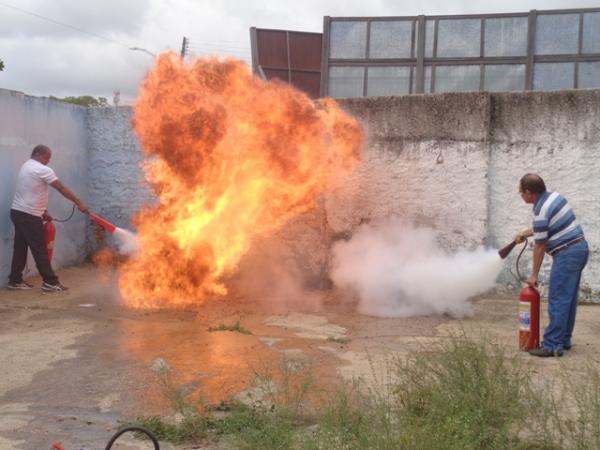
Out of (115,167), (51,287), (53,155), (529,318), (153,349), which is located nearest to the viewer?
(153,349)

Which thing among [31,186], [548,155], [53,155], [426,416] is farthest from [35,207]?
[548,155]

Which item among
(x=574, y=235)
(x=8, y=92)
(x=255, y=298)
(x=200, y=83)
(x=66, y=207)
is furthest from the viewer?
(x=66, y=207)

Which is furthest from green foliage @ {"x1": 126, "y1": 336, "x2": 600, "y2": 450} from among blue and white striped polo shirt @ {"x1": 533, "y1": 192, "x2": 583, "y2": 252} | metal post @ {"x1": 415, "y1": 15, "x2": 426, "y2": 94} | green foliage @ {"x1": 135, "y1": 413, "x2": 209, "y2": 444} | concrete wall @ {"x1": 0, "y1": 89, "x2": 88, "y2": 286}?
metal post @ {"x1": 415, "y1": 15, "x2": 426, "y2": 94}

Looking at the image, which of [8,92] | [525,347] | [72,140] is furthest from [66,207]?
[525,347]

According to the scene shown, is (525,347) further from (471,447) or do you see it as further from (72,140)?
(72,140)

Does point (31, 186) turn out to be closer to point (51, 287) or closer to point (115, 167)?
point (51, 287)

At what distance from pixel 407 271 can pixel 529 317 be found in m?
2.00

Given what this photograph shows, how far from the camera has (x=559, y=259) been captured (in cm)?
581

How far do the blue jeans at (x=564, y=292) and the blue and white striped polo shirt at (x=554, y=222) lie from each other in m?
0.10

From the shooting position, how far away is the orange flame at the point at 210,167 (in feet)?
24.6

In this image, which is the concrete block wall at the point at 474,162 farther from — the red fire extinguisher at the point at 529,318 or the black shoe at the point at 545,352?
the black shoe at the point at 545,352

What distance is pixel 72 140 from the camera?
10391mm

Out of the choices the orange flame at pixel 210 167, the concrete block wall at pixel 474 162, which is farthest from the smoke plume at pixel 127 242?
the concrete block wall at pixel 474 162

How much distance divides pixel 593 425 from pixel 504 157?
563 cm
